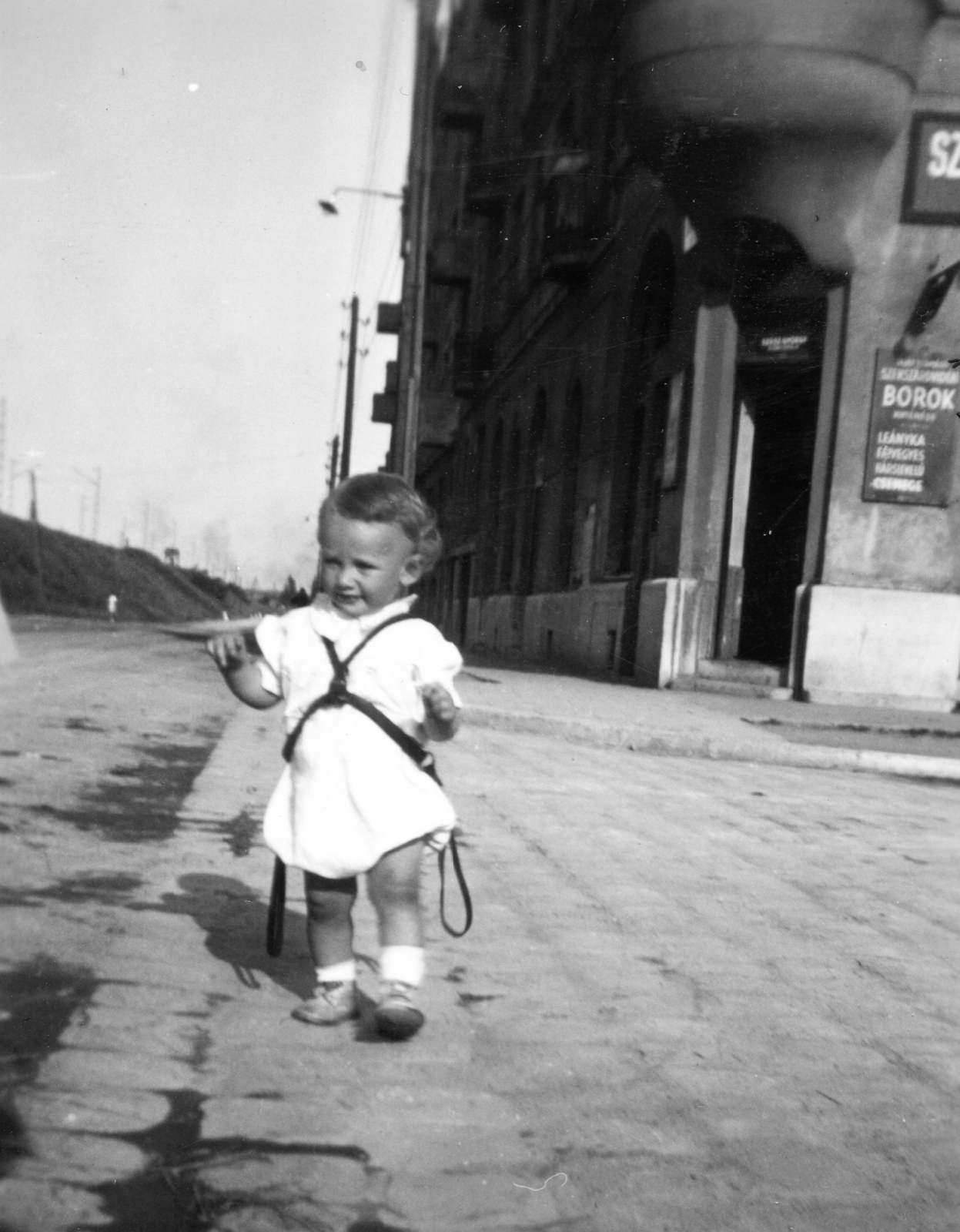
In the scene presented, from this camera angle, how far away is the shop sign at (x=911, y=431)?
521 inches

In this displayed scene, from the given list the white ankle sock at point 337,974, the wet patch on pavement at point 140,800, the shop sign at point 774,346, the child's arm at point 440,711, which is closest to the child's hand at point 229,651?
the child's arm at point 440,711

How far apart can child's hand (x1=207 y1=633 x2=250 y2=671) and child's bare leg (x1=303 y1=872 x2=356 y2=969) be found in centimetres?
48

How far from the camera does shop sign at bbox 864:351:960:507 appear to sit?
1323 cm

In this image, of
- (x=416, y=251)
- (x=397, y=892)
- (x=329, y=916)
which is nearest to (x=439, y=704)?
(x=397, y=892)

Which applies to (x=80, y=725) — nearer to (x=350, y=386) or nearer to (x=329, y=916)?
(x=329, y=916)

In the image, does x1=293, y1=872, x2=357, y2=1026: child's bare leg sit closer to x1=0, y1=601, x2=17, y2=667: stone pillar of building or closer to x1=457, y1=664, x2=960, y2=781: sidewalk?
x1=0, y1=601, x2=17, y2=667: stone pillar of building

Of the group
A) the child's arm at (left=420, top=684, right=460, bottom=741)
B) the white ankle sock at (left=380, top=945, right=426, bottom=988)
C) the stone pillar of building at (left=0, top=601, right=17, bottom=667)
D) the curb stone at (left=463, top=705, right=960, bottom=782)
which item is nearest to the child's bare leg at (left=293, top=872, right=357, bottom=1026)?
the white ankle sock at (left=380, top=945, right=426, bottom=988)

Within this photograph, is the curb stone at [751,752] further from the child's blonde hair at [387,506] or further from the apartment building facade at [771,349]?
the child's blonde hair at [387,506]

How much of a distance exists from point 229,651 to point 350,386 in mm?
37386

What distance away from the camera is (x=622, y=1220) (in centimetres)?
220

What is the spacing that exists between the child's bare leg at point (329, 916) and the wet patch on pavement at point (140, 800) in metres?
2.08

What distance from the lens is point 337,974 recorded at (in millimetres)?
3053

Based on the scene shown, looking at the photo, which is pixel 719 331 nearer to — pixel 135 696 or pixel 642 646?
pixel 642 646

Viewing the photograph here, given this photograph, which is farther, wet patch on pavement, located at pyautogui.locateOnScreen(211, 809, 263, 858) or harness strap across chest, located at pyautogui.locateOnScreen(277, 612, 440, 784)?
wet patch on pavement, located at pyautogui.locateOnScreen(211, 809, 263, 858)
